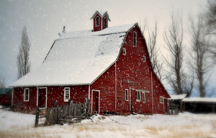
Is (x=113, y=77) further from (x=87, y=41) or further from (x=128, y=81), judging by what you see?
(x=87, y=41)

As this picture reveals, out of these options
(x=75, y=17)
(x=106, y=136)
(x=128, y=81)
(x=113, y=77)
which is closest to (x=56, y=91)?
(x=113, y=77)

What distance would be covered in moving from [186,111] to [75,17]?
21.7 metres

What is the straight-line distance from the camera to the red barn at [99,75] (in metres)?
18.6

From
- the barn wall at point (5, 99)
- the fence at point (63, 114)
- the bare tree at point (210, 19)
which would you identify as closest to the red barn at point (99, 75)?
the fence at point (63, 114)

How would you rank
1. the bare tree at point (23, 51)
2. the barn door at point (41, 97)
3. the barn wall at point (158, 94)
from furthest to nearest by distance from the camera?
the barn wall at point (158, 94) → the barn door at point (41, 97) → the bare tree at point (23, 51)

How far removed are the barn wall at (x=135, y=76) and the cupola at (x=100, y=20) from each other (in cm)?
359

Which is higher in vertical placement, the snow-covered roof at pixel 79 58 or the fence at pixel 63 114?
the snow-covered roof at pixel 79 58

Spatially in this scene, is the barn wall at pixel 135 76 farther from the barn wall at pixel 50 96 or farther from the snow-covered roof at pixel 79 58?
the barn wall at pixel 50 96

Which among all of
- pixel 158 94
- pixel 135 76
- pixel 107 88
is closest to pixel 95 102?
pixel 107 88

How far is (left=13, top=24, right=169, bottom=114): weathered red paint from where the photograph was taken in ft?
60.6

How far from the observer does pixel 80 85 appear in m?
18.2

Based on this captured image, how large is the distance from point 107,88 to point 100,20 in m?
8.20

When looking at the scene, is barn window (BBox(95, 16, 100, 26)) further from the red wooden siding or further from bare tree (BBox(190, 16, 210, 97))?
bare tree (BBox(190, 16, 210, 97))

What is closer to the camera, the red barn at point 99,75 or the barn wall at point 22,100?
the red barn at point 99,75
